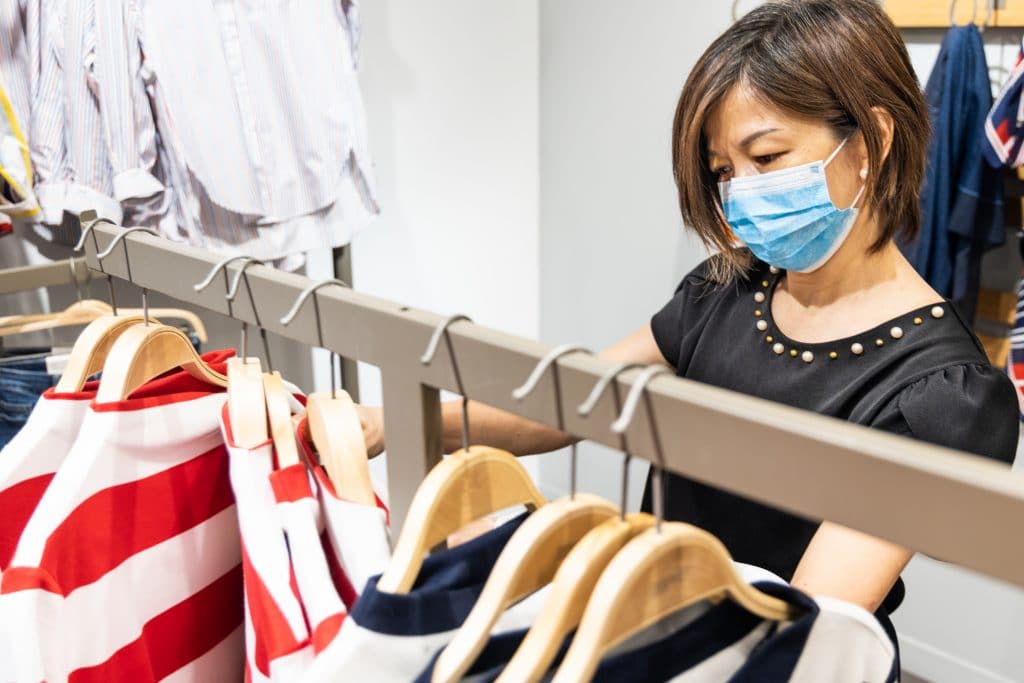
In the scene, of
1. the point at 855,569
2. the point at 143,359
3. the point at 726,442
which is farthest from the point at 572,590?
the point at 143,359

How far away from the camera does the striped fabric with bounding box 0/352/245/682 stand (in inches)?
26.2

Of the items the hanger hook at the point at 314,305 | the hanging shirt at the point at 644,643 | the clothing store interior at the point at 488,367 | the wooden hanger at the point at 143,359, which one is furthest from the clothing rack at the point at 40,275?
the hanging shirt at the point at 644,643

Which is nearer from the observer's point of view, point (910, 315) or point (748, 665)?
point (748, 665)

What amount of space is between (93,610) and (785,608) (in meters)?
0.51

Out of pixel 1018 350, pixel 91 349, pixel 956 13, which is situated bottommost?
pixel 1018 350

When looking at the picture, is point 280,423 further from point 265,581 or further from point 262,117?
point 262,117

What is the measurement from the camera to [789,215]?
0.99 meters

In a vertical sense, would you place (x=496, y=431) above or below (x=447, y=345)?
below

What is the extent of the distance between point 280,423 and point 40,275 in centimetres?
73

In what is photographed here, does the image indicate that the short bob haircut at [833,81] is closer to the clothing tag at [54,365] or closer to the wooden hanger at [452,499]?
the wooden hanger at [452,499]

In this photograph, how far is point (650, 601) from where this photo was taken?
19.1 inches

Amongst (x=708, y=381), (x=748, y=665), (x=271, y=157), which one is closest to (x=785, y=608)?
(x=748, y=665)

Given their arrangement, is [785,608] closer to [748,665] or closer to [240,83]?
[748,665]

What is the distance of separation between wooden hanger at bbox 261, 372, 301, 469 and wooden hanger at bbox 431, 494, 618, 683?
204 millimetres
